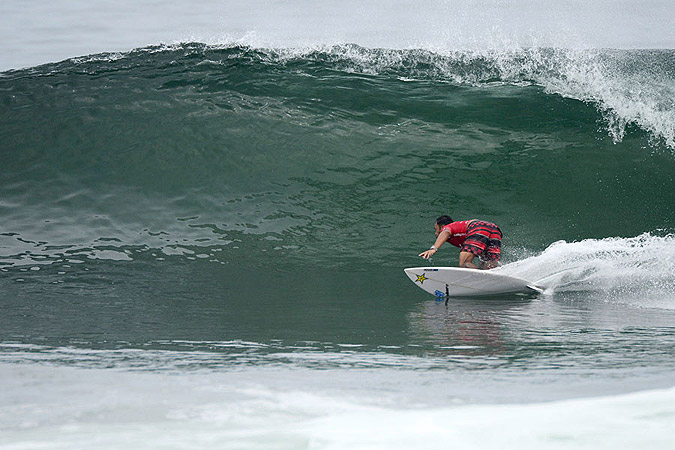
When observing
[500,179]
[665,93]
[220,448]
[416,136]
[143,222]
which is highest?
[665,93]

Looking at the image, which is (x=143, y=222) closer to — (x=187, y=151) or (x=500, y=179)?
(x=187, y=151)

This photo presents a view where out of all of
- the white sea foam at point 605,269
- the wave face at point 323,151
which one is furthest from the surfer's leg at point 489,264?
the wave face at point 323,151

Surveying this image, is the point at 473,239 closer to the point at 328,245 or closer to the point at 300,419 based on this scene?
the point at 328,245

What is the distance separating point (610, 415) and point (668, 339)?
6.23ft

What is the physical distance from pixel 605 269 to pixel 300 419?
16.8ft

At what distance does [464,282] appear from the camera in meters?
6.65

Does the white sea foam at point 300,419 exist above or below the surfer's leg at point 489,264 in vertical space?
below

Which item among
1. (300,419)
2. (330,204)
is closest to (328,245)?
(330,204)

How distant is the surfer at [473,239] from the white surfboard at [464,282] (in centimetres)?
30

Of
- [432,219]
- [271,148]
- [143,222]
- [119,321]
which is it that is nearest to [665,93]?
[432,219]

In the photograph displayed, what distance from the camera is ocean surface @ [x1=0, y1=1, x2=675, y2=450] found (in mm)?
2619

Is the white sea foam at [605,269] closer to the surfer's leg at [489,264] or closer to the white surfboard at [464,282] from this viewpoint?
the surfer's leg at [489,264]

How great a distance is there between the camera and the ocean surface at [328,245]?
2.62 m

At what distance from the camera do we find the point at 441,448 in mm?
2219
